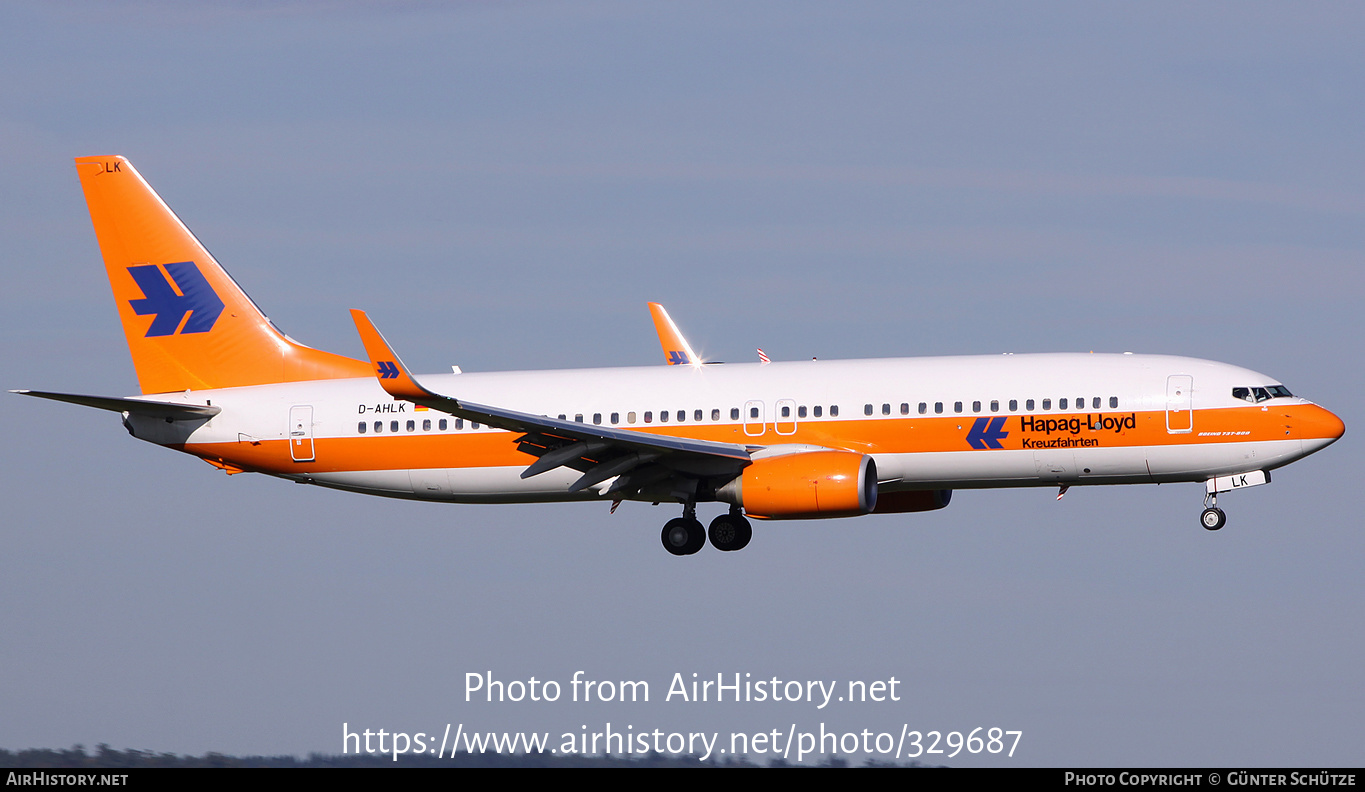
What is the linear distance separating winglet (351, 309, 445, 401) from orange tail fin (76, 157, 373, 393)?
11296 millimetres

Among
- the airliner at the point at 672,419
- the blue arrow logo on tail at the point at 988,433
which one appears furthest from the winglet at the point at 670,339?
the blue arrow logo on tail at the point at 988,433

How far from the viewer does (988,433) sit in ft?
150

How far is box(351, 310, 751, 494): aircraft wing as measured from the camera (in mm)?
44875

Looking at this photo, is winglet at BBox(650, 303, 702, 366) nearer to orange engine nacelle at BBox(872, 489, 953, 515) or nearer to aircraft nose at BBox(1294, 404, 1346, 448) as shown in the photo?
orange engine nacelle at BBox(872, 489, 953, 515)

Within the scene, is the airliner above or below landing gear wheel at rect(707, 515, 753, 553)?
above

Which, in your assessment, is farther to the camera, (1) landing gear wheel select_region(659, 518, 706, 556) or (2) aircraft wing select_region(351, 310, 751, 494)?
(1) landing gear wheel select_region(659, 518, 706, 556)

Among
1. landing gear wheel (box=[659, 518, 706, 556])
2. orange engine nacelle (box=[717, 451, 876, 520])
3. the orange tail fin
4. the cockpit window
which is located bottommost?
landing gear wheel (box=[659, 518, 706, 556])

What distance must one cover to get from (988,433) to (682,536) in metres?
9.13

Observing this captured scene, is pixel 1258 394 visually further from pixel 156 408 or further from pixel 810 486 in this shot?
pixel 156 408

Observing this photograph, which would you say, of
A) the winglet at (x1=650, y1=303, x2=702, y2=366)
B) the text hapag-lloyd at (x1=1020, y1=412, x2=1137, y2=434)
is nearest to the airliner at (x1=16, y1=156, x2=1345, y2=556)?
the text hapag-lloyd at (x1=1020, y1=412, x2=1137, y2=434)

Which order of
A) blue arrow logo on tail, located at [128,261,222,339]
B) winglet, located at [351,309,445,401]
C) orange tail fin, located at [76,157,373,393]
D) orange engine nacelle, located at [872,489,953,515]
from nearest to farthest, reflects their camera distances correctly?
winglet, located at [351,309,445,401], orange engine nacelle, located at [872,489,953,515], orange tail fin, located at [76,157,373,393], blue arrow logo on tail, located at [128,261,222,339]

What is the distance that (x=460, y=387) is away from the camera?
51.2 m
